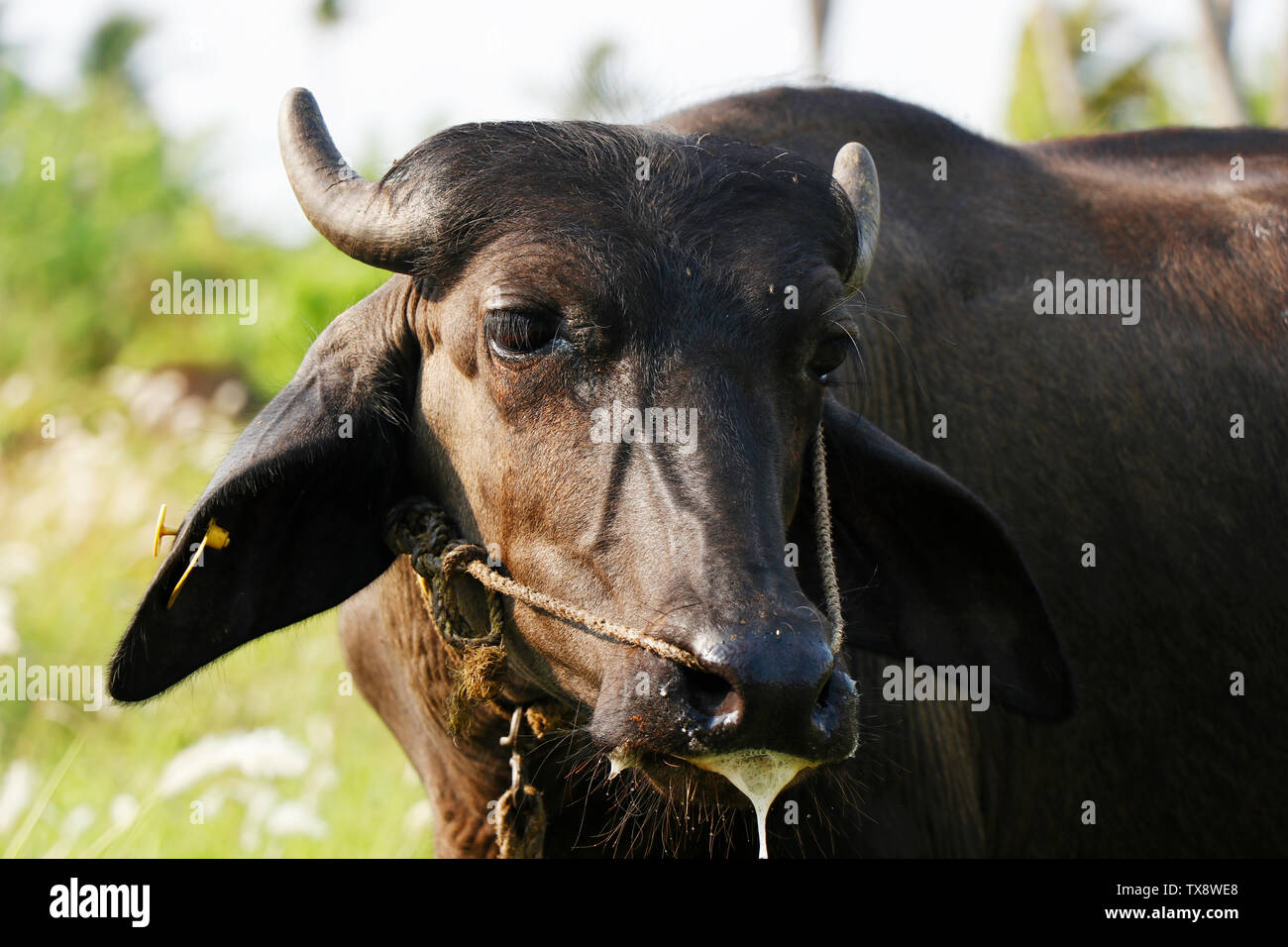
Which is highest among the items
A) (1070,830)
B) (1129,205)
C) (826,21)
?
(826,21)

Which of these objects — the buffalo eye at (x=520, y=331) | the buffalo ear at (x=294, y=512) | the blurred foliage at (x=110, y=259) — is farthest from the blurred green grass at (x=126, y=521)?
the buffalo eye at (x=520, y=331)

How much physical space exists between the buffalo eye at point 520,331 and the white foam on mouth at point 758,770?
3.27 feet

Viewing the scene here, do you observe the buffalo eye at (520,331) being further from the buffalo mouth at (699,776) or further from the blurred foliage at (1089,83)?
the blurred foliage at (1089,83)

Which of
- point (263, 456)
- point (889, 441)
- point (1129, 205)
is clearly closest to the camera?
point (263, 456)

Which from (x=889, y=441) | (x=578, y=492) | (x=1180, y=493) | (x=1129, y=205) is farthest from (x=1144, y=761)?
(x=578, y=492)

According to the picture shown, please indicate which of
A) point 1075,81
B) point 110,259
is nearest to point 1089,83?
point 1075,81

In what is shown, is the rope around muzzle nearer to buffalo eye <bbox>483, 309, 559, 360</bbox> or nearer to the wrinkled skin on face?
the wrinkled skin on face

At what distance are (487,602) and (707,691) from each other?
89 centimetres

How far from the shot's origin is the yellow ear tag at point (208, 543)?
3.30 meters

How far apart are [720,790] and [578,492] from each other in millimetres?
720

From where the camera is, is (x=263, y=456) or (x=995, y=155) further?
(x=995, y=155)

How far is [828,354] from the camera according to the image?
3248mm

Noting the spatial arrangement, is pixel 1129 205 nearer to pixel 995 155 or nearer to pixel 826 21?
pixel 995 155

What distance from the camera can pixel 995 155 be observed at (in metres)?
5.01
